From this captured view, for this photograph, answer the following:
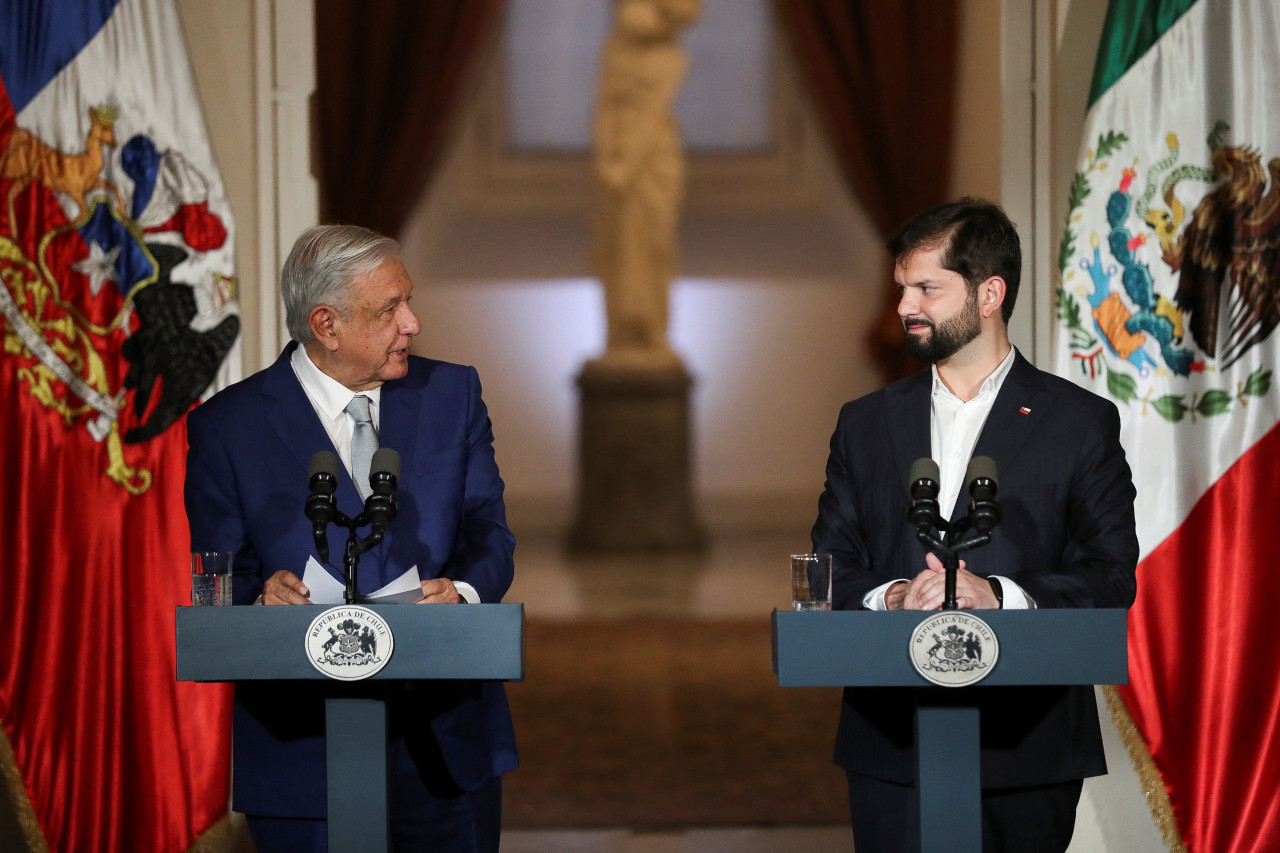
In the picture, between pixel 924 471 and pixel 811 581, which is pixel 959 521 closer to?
pixel 924 471

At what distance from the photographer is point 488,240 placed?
8938 mm

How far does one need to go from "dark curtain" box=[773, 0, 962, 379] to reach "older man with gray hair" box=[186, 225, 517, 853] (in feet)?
15.6

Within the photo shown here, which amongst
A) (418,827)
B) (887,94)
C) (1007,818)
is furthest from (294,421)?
(887,94)

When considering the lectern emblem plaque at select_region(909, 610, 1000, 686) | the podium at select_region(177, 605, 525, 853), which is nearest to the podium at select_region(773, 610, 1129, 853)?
the lectern emblem plaque at select_region(909, 610, 1000, 686)

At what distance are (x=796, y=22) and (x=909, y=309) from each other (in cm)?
543

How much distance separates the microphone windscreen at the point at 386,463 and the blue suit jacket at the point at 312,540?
0.30m

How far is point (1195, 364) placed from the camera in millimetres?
3766

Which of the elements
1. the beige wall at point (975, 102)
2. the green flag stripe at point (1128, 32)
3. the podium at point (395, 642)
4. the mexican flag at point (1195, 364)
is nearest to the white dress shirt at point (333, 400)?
the podium at point (395, 642)

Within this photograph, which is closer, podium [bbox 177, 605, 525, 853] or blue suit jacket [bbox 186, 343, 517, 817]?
podium [bbox 177, 605, 525, 853]

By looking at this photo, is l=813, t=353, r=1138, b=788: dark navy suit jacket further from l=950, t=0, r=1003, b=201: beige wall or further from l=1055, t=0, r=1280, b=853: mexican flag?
l=950, t=0, r=1003, b=201: beige wall

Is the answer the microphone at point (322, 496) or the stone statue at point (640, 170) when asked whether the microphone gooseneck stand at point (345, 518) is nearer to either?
the microphone at point (322, 496)

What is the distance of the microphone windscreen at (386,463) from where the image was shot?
1991 mm

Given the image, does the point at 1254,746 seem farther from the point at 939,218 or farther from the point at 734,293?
the point at 734,293

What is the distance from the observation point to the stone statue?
8.61 meters
